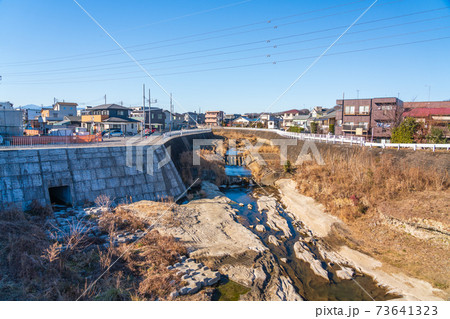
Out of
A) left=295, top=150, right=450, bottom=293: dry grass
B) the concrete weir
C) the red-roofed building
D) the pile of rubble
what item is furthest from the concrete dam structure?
the red-roofed building

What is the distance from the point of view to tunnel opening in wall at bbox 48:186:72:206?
16.9 meters

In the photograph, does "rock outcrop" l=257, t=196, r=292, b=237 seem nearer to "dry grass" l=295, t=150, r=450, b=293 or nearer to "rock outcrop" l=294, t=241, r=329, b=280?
"rock outcrop" l=294, t=241, r=329, b=280

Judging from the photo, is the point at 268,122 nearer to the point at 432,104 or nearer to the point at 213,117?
the point at 213,117

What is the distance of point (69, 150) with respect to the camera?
59.2 ft

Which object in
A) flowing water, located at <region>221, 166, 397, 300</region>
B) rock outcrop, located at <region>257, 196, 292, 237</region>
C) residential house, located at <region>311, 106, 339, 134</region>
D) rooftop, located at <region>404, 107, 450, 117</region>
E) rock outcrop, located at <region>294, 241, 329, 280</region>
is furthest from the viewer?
residential house, located at <region>311, 106, 339, 134</region>

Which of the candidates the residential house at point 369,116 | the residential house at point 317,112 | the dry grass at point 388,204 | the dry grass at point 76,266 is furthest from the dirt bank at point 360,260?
the residential house at point 317,112

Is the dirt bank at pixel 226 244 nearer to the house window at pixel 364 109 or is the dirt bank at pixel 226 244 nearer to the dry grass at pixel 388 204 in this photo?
the dry grass at pixel 388 204

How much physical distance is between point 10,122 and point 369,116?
40.4 metres

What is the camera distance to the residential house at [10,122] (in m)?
23.4

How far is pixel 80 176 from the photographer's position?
687 inches

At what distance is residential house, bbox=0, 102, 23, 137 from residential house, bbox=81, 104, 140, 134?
19.7 metres

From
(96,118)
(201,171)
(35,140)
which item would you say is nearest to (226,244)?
(201,171)

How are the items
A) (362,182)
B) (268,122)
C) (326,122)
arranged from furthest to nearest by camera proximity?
(268,122), (326,122), (362,182)

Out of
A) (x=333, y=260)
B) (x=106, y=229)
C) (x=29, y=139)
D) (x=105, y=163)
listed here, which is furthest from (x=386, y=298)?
(x=29, y=139)
